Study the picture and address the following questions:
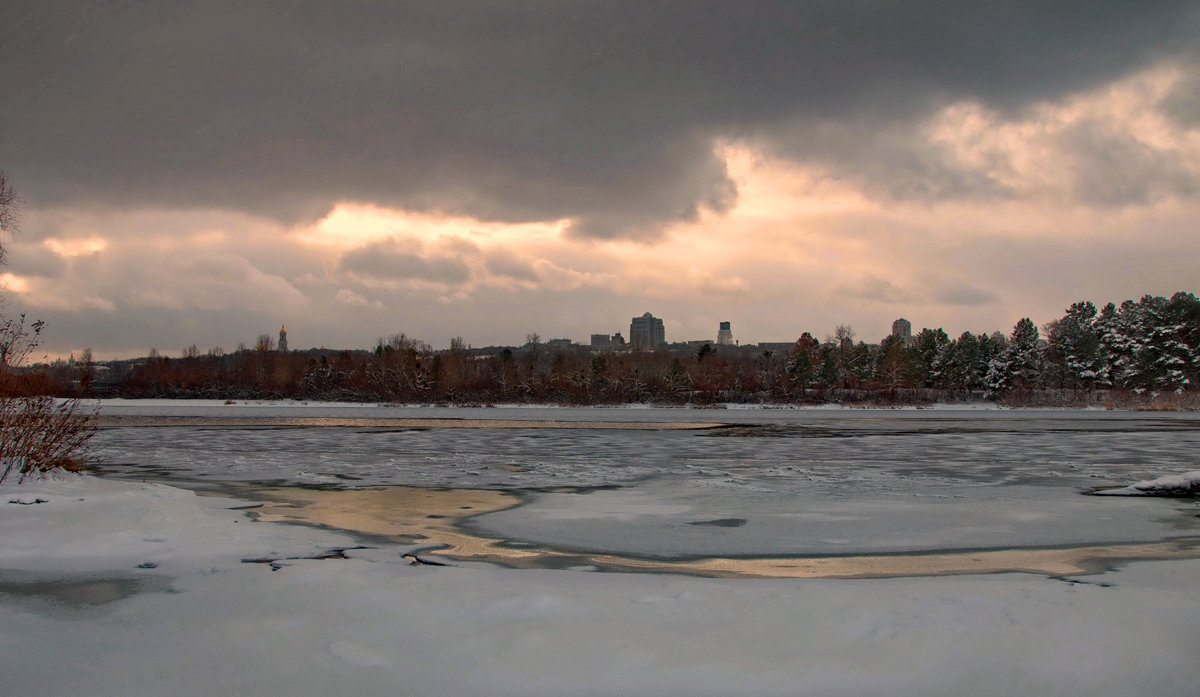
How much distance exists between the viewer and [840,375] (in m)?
97.4

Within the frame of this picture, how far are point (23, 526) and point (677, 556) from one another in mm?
6765

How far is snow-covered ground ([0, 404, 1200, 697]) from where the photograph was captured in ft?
14.3

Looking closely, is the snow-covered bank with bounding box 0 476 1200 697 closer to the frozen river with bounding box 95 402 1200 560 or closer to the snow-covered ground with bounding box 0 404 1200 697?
the snow-covered ground with bounding box 0 404 1200 697

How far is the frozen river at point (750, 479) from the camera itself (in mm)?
8891

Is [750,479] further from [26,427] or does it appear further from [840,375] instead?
[840,375]

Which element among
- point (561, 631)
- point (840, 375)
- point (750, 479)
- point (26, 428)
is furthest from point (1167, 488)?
point (840, 375)

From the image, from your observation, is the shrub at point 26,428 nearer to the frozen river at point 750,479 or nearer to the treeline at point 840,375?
the frozen river at point 750,479

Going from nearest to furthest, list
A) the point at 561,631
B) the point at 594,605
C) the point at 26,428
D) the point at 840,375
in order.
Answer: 1. the point at 561,631
2. the point at 594,605
3. the point at 26,428
4. the point at 840,375

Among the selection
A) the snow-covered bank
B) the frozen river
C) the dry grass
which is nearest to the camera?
the snow-covered bank

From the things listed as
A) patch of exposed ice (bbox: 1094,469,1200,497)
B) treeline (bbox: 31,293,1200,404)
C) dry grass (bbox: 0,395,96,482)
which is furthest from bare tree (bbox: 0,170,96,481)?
treeline (bbox: 31,293,1200,404)

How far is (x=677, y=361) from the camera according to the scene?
94188 millimetres

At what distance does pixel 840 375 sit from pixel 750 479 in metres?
86.9

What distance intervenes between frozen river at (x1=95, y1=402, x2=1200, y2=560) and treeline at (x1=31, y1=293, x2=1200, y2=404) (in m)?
50.2

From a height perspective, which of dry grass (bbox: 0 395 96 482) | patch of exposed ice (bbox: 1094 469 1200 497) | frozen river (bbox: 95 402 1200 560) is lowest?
frozen river (bbox: 95 402 1200 560)
